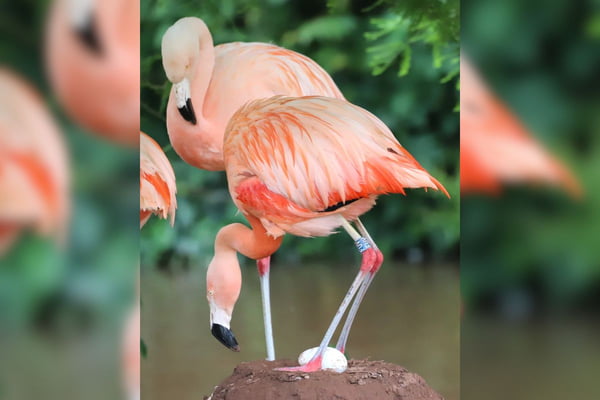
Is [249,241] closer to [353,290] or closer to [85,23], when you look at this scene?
[353,290]

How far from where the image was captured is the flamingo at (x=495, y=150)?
7.86 feet

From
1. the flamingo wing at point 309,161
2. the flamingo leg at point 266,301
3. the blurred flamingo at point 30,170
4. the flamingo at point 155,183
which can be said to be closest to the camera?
the blurred flamingo at point 30,170

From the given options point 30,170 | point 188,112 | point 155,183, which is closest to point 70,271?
point 30,170

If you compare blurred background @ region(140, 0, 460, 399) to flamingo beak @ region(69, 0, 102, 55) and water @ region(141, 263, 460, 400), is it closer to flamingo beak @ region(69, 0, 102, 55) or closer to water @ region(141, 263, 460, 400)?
water @ region(141, 263, 460, 400)

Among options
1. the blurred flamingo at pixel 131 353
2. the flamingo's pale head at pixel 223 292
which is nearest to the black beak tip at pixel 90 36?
the blurred flamingo at pixel 131 353

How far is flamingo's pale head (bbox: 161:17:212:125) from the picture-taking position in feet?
10.8

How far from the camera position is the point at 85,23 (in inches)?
90.3

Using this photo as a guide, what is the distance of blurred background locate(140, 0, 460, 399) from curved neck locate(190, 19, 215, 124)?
77mm

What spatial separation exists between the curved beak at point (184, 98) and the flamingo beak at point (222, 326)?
2.52ft

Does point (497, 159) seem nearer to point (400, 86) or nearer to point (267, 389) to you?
point (400, 86)

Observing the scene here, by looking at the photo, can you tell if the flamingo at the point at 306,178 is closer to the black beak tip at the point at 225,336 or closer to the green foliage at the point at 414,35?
the black beak tip at the point at 225,336

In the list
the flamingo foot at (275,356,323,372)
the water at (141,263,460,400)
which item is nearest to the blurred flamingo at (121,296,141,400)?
the flamingo foot at (275,356,323,372)

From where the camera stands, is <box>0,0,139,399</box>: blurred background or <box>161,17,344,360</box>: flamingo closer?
<box>0,0,139,399</box>: blurred background

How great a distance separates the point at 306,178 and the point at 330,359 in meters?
0.71
